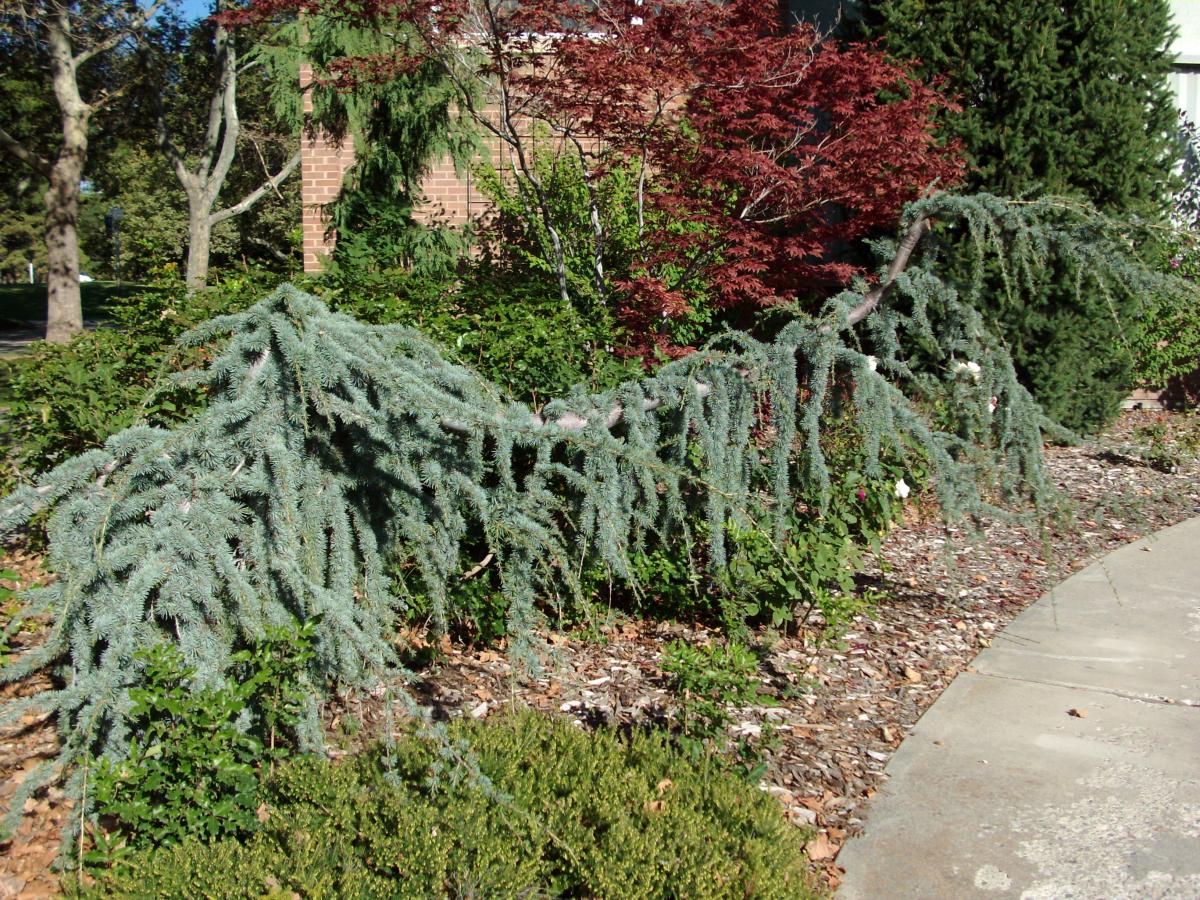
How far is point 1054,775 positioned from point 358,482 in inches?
102

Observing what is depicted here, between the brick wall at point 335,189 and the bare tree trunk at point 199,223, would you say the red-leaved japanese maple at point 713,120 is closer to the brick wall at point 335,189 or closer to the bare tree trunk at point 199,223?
the brick wall at point 335,189

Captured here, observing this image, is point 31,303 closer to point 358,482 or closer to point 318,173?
point 318,173

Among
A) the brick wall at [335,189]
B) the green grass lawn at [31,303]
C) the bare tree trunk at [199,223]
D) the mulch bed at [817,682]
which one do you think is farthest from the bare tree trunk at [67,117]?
the mulch bed at [817,682]

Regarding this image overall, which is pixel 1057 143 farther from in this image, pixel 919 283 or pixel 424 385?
pixel 424 385

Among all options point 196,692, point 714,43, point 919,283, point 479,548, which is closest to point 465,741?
point 196,692

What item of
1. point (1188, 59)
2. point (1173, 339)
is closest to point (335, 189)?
point (1173, 339)

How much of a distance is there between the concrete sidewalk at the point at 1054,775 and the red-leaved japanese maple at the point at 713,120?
279cm

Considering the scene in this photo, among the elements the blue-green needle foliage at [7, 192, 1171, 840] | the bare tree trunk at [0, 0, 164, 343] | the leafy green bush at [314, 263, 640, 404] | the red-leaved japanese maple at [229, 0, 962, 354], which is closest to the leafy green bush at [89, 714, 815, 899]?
the blue-green needle foliage at [7, 192, 1171, 840]

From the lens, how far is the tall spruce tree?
8.02m

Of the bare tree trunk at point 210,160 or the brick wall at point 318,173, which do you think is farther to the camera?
the bare tree trunk at point 210,160

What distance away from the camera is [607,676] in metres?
4.40

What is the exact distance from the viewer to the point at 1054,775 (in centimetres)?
377

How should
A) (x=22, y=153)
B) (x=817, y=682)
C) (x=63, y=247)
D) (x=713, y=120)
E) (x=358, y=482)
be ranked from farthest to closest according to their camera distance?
(x=63, y=247) < (x=22, y=153) < (x=713, y=120) < (x=817, y=682) < (x=358, y=482)

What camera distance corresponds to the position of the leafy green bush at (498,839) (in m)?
2.65
